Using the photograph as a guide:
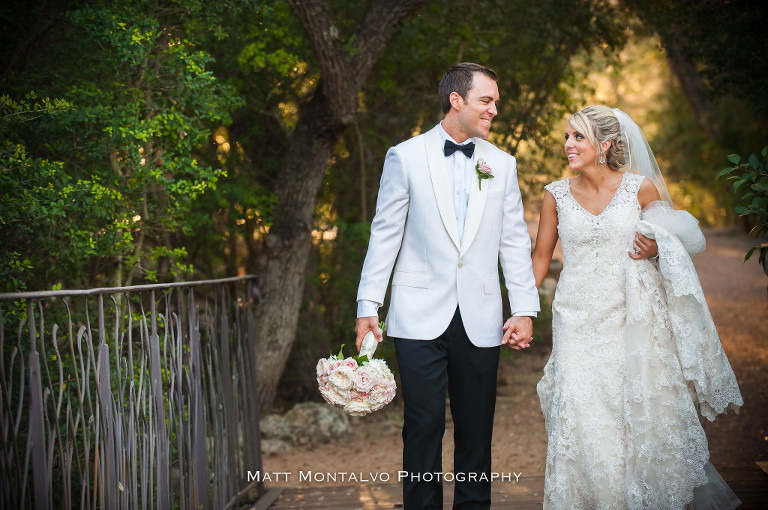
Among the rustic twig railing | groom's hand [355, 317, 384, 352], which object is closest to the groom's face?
groom's hand [355, 317, 384, 352]

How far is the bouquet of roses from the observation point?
2.88 metres

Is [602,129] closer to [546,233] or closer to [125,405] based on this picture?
[546,233]

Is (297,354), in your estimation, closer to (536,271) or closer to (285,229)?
(285,229)

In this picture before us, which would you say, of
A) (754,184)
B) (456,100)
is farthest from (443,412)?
(754,184)

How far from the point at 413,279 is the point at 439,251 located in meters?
0.15

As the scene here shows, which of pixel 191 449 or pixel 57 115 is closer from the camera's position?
pixel 191 449

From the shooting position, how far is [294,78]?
6898mm

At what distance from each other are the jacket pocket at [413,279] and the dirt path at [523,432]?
310 cm

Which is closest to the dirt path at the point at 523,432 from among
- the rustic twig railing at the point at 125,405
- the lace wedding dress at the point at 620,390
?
the rustic twig railing at the point at 125,405

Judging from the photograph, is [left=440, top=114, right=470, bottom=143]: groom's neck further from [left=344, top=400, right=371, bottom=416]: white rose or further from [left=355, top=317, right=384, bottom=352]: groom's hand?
[left=344, top=400, right=371, bottom=416]: white rose

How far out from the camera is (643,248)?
3.28 meters

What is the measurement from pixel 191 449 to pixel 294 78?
4.19 m

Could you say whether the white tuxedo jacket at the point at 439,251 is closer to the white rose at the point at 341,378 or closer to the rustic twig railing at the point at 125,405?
the white rose at the point at 341,378

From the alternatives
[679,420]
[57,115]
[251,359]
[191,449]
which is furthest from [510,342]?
[57,115]
